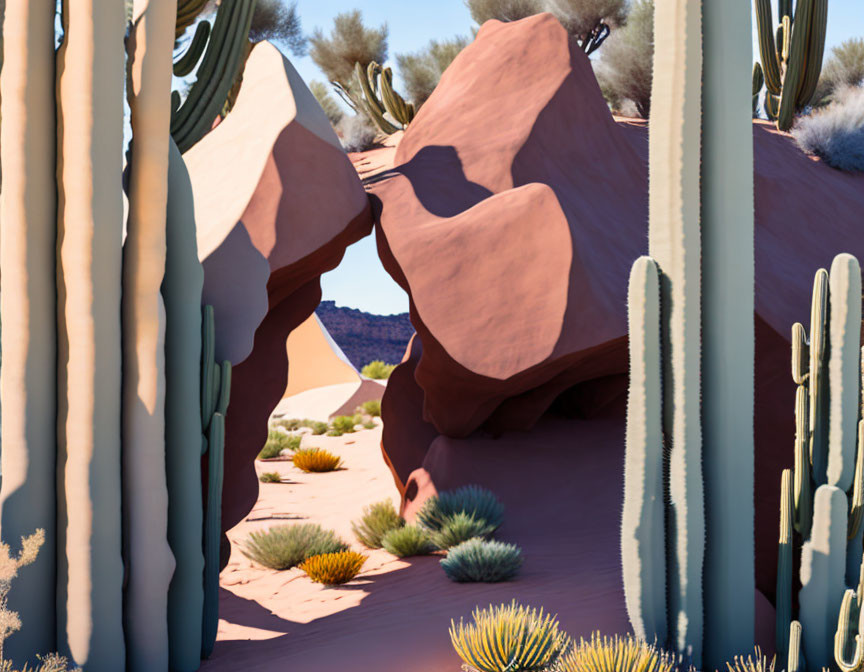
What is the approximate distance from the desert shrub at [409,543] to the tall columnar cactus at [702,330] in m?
3.61

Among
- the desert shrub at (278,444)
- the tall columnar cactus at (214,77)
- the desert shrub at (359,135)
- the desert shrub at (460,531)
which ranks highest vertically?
the desert shrub at (359,135)

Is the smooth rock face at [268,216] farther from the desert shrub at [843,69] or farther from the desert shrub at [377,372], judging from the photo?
the desert shrub at [377,372]

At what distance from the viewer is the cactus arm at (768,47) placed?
38.1 ft

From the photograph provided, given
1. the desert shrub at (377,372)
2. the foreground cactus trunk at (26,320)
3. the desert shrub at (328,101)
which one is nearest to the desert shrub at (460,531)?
the foreground cactus trunk at (26,320)

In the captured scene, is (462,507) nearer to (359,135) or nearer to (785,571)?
(785,571)

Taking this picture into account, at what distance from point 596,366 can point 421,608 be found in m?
3.33

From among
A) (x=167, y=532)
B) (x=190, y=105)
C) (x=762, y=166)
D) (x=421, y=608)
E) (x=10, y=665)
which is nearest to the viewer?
(x=10, y=665)

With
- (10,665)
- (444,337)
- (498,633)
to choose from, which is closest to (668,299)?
(498,633)

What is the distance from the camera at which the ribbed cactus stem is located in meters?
4.63

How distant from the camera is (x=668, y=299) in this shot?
4816 millimetres

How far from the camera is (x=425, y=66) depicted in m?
25.5

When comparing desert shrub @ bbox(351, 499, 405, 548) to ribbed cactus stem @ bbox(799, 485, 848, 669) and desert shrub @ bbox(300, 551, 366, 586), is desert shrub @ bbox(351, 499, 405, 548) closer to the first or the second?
desert shrub @ bbox(300, 551, 366, 586)

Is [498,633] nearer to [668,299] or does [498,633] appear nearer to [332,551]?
[668,299]

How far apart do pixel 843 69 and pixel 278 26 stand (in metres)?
13.3
